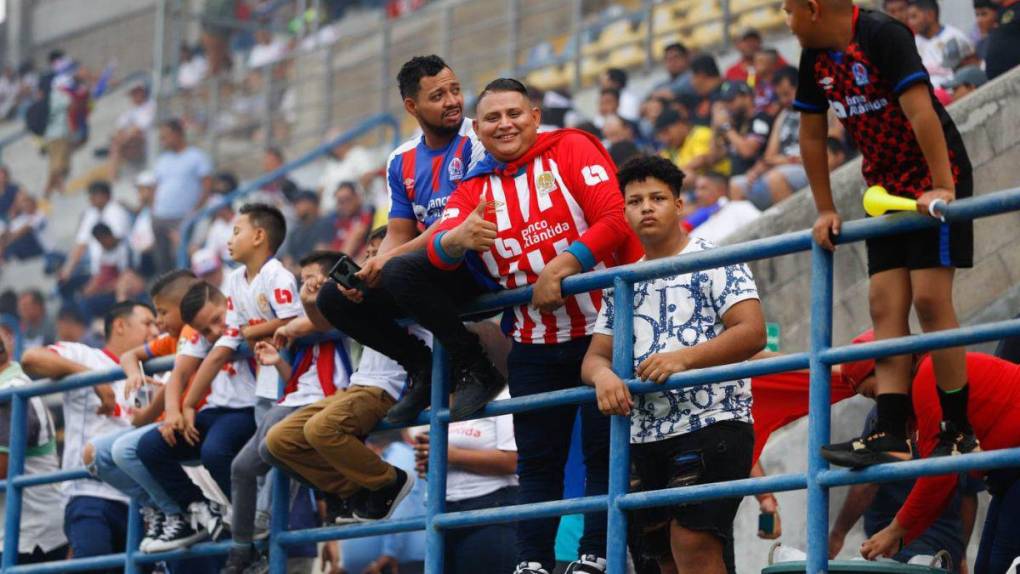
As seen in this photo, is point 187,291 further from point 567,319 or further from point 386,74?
point 386,74

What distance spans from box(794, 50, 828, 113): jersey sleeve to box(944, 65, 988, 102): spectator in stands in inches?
180

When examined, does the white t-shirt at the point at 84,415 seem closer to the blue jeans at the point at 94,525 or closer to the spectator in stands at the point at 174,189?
the blue jeans at the point at 94,525

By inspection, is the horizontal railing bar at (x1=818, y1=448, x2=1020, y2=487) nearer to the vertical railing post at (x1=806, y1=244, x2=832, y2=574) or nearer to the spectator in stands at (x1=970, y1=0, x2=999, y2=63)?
the vertical railing post at (x1=806, y1=244, x2=832, y2=574)

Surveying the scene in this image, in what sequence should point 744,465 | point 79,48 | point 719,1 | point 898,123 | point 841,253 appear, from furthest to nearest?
point 79,48, point 719,1, point 841,253, point 744,465, point 898,123

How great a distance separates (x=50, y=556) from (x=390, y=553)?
5.87ft

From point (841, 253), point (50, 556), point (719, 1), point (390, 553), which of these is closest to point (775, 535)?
point (841, 253)

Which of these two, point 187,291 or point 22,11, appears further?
point 22,11

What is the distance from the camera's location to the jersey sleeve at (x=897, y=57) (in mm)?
5137

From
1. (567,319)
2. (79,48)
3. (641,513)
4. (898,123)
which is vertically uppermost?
(79,48)

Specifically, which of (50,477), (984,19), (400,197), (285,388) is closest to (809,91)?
(400,197)

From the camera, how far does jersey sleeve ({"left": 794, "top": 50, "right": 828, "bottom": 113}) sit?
5477mm

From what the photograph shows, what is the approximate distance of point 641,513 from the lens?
5922mm

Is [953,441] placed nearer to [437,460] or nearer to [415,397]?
[437,460]

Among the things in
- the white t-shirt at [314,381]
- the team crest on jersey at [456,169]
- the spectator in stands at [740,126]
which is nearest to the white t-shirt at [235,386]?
the white t-shirt at [314,381]
